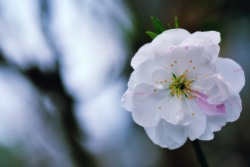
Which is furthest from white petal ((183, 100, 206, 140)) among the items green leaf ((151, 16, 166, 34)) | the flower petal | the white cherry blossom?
green leaf ((151, 16, 166, 34))

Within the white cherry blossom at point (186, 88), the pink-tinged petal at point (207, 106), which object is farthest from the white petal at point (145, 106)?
the pink-tinged petal at point (207, 106)

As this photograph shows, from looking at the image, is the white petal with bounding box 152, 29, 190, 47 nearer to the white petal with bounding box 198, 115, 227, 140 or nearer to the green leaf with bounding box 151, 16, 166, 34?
the green leaf with bounding box 151, 16, 166, 34

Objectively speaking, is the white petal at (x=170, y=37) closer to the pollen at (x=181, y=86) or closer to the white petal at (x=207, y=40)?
the white petal at (x=207, y=40)

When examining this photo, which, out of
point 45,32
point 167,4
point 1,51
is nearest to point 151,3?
point 167,4

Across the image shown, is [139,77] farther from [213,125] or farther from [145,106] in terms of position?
[213,125]

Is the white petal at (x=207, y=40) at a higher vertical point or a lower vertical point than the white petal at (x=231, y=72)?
higher

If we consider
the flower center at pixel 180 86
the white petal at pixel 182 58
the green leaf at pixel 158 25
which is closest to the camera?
the green leaf at pixel 158 25
